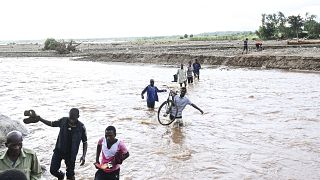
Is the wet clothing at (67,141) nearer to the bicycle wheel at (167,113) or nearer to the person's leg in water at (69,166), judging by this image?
the person's leg in water at (69,166)

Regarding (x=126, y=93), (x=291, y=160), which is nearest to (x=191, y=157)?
(x=291, y=160)

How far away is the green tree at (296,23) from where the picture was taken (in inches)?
2630

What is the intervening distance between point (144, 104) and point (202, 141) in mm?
6955

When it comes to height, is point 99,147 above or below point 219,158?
above

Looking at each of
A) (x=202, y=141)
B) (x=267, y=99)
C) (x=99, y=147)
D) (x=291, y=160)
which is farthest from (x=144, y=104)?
(x=99, y=147)

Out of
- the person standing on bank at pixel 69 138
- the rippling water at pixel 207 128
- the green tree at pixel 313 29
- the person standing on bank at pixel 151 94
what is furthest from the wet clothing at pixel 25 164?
the green tree at pixel 313 29

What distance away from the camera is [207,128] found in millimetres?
13320

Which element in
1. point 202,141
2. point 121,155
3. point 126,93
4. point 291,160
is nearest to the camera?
point 121,155

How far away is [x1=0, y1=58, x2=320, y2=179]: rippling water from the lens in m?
9.32

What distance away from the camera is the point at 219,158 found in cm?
1002

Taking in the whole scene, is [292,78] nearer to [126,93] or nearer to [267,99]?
[267,99]

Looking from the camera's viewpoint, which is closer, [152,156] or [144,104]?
[152,156]

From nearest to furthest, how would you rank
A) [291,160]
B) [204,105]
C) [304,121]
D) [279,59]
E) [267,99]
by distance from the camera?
[291,160] < [304,121] < [204,105] < [267,99] < [279,59]

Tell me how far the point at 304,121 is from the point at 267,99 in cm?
498
